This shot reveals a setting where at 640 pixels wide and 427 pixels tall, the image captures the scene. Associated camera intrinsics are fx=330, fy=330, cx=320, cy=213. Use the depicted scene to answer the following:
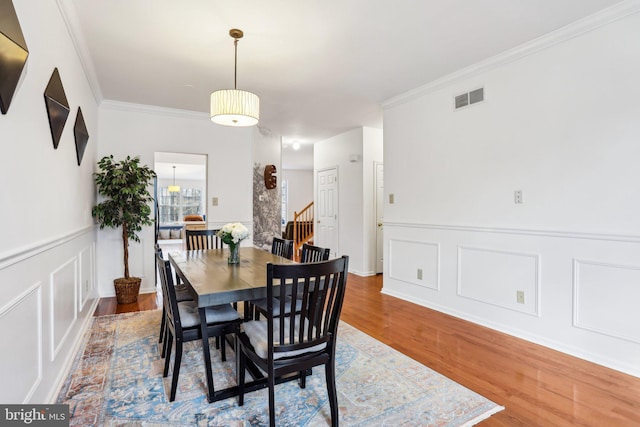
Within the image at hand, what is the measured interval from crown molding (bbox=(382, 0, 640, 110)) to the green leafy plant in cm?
345

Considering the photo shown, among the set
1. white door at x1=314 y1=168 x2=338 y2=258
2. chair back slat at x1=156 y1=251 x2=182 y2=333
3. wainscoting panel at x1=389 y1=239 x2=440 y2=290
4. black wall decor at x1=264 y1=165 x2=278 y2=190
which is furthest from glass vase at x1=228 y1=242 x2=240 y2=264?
white door at x1=314 y1=168 x2=338 y2=258

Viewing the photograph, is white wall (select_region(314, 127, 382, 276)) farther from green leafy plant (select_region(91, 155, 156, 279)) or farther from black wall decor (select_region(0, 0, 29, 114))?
black wall decor (select_region(0, 0, 29, 114))

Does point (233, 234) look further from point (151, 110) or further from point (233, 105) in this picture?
point (151, 110)

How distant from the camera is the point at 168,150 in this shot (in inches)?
184

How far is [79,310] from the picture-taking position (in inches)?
111

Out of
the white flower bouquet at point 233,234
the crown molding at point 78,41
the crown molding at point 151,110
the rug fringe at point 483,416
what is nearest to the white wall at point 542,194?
the rug fringe at point 483,416

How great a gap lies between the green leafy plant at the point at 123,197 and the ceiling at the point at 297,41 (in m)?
0.92

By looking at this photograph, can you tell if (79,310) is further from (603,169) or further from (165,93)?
(603,169)

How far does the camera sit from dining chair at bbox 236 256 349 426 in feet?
5.12

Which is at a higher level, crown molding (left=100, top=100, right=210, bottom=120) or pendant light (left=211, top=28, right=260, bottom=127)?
crown molding (left=100, top=100, right=210, bottom=120)

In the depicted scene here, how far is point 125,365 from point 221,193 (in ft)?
9.87

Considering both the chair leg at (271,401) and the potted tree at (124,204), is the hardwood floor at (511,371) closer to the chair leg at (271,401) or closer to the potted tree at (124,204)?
the potted tree at (124,204)

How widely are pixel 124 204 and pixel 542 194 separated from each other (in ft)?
14.2

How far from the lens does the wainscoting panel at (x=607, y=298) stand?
231 cm
